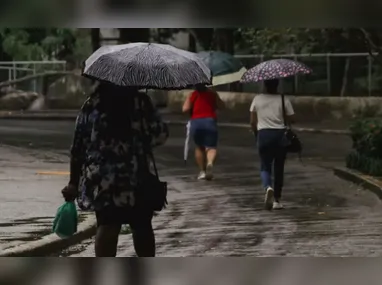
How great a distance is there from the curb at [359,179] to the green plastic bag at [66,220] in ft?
18.5

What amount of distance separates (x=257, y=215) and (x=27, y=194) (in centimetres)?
272

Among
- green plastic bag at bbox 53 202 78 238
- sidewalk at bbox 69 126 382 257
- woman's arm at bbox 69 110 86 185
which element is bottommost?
sidewalk at bbox 69 126 382 257

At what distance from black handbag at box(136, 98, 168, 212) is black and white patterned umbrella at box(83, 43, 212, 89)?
227mm

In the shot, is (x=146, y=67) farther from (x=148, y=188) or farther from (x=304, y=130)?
(x=304, y=130)

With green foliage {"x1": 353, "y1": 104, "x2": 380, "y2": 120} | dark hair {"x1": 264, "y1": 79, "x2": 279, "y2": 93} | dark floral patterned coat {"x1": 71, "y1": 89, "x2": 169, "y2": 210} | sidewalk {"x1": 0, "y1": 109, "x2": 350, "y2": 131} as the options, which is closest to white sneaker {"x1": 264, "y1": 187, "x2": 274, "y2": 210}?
dark hair {"x1": 264, "y1": 79, "x2": 279, "y2": 93}

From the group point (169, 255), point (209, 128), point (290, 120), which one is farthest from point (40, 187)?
point (169, 255)

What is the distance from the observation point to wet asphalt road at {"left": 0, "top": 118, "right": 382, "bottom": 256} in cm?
792

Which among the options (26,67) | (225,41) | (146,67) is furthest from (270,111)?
(26,67)

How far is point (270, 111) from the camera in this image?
31.2 feet

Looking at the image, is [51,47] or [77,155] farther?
[51,47]

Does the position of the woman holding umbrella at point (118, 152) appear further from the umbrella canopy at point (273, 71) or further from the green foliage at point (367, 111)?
the green foliage at point (367, 111)

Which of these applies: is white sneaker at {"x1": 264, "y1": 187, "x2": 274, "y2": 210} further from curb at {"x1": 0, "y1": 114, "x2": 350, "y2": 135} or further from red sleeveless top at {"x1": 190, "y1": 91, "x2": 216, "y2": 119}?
curb at {"x1": 0, "y1": 114, "x2": 350, "y2": 135}

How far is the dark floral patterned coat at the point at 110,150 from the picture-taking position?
555 centimetres

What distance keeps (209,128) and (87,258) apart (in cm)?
485
